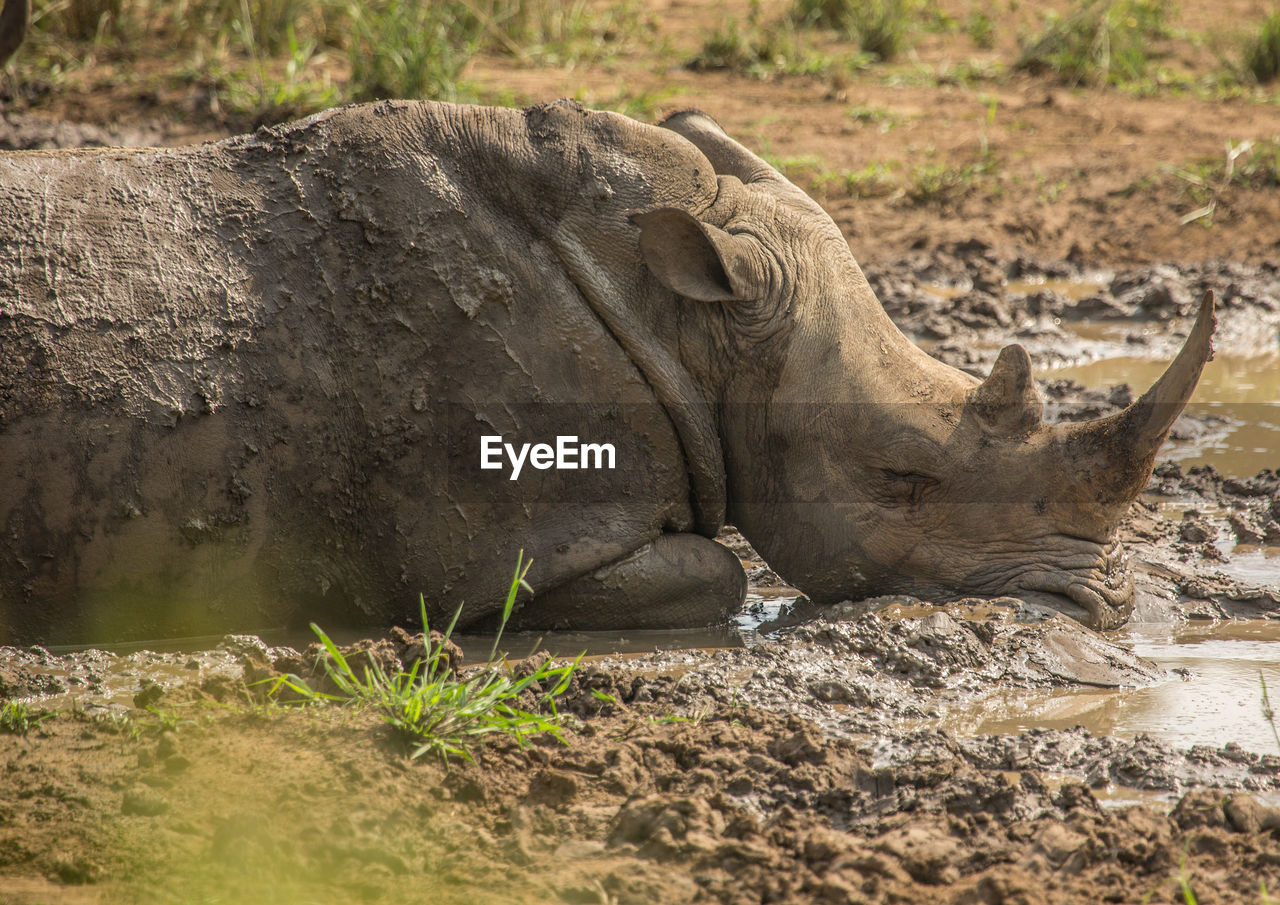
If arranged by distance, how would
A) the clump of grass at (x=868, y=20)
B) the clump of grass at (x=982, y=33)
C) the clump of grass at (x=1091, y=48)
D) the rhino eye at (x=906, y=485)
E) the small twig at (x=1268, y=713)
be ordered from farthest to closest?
the clump of grass at (x=982, y=33)
the clump of grass at (x=868, y=20)
the clump of grass at (x=1091, y=48)
the rhino eye at (x=906, y=485)
the small twig at (x=1268, y=713)

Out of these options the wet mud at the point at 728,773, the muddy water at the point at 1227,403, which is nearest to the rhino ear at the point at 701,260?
the wet mud at the point at 728,773

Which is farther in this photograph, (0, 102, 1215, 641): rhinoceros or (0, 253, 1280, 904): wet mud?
(0, 102, 1215, 641): rhinoceros

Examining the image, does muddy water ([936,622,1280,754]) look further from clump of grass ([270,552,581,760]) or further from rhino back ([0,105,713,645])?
rhino back ([0,105,713,645])

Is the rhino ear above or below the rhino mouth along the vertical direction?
above

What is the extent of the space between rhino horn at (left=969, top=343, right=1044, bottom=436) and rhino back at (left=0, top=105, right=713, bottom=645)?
1.04 meters

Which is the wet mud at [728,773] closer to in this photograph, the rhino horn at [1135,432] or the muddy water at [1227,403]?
the rhino horn at [1135,432]

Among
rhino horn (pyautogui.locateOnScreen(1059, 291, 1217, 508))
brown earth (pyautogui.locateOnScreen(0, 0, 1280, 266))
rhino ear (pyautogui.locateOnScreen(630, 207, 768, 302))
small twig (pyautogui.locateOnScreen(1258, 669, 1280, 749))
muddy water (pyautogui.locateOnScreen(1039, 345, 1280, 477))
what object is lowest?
small twig (pyautogui.locateOnScreen(1258, 669, 1280, 749))

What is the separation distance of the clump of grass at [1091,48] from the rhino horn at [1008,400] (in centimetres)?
927

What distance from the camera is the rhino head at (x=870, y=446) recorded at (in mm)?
4539

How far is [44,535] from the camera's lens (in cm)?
416

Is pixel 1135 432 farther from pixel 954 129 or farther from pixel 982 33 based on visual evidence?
pixel 982 33

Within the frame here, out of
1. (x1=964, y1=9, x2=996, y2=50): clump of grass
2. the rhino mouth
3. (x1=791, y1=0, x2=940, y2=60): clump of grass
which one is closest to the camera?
the rhino mouth

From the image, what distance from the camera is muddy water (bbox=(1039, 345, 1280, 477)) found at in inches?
259

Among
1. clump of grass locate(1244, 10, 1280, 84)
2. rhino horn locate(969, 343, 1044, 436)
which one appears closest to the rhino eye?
rhino horn locate(969, 343, 1044, 436)
